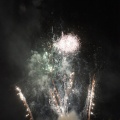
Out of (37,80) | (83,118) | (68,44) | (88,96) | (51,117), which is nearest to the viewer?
(68,44)

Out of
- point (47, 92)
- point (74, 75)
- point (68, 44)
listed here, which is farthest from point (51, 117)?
point (68, 44)

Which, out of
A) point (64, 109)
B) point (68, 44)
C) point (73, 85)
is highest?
point (68, 44)

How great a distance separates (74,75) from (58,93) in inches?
99.0

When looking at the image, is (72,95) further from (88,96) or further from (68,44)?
(68,44)

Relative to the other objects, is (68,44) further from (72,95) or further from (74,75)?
(72,95)

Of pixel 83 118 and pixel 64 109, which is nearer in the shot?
pixel 64 109

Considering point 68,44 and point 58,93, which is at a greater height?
point 68,44

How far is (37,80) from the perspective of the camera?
2784cm

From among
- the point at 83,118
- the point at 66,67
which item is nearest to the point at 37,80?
the point at 66,67

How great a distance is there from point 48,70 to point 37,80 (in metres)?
2.40

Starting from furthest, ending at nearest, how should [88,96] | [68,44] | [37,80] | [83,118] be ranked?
[83,118] → [37,80] → [88,96] → [68,44]

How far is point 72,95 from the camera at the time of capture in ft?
87.4

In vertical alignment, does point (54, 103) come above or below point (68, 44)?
below

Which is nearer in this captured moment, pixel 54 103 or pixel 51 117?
pixel 54 103
